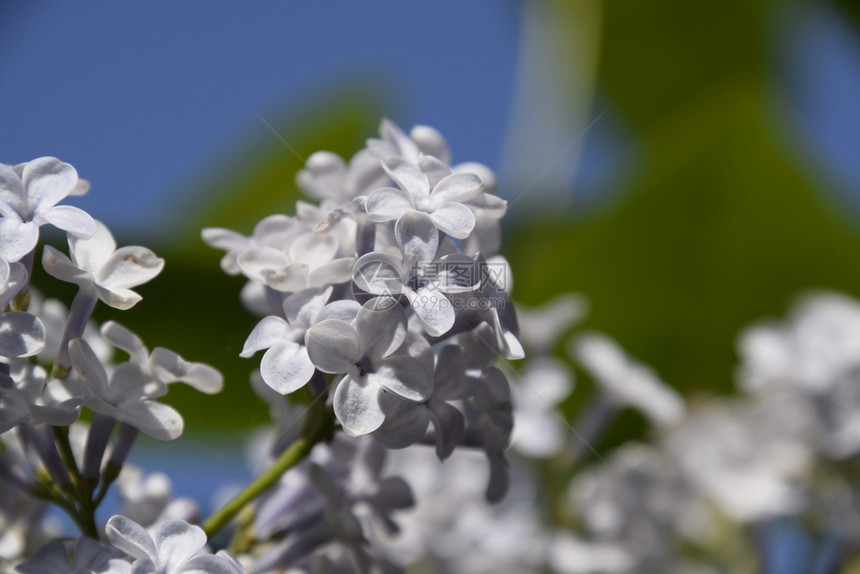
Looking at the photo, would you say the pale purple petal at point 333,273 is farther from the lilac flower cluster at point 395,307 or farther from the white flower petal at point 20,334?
the white flower petal at point 20,334

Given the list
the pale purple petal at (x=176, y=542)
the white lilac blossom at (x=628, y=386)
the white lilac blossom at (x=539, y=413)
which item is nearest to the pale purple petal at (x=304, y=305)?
the pale purple petal at (x=176, y=542)

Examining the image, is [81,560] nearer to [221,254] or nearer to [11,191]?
[11,191]

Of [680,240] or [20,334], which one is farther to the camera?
[680,240]

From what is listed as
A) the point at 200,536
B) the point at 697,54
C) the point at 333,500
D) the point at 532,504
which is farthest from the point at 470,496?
the point at 697,54

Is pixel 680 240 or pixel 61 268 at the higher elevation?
pixel 680 240

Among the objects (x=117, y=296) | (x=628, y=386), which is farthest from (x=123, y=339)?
(x=628, y=386)

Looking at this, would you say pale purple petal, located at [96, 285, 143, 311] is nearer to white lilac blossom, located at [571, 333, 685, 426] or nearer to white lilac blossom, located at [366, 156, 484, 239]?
white lilac blossom, located at [366, 156, 484, 239]

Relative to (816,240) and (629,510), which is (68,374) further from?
(816,240)

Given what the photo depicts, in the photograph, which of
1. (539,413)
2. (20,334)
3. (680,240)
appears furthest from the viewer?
(680,240)

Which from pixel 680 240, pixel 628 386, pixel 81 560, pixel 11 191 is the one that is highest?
pixel 680 240
